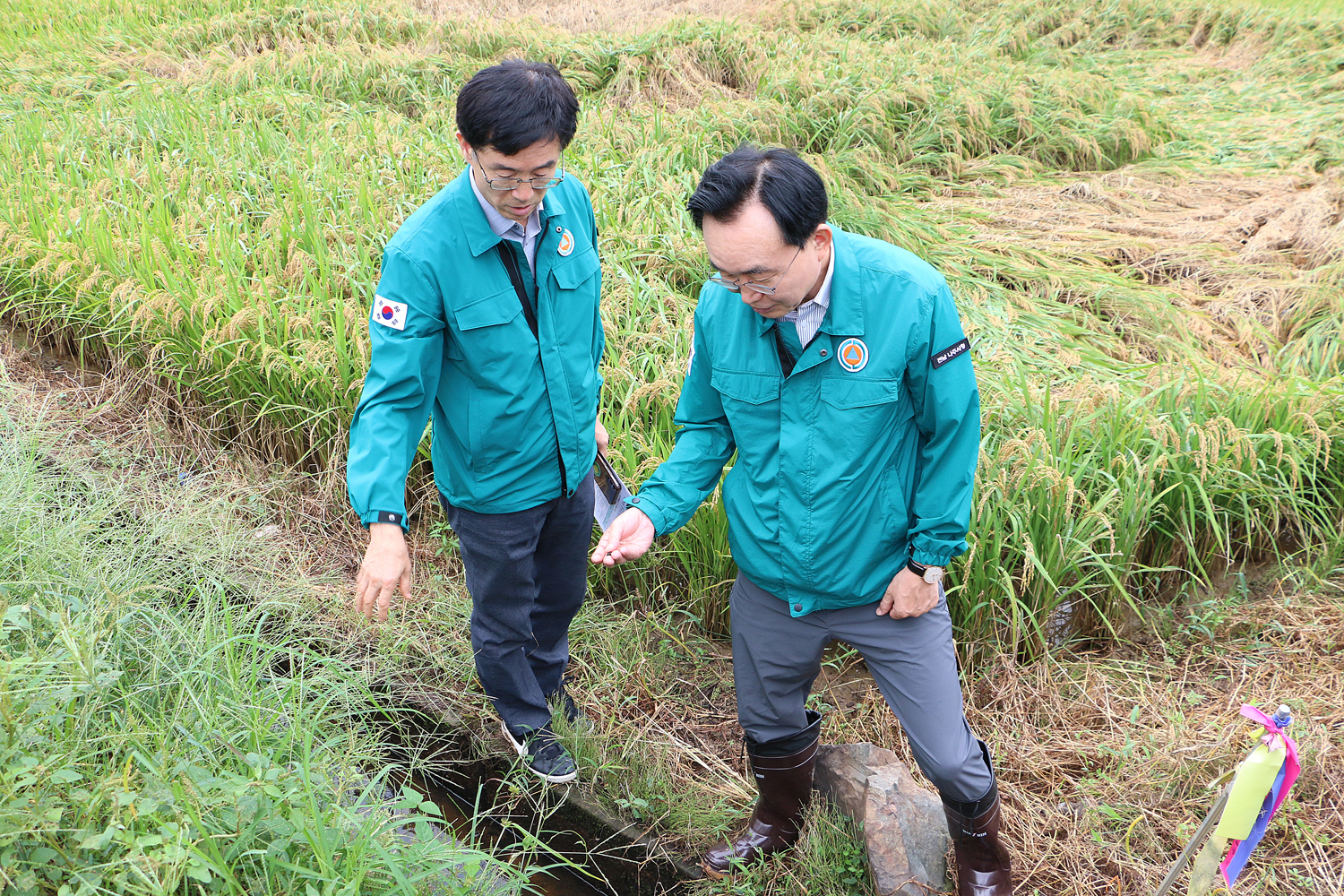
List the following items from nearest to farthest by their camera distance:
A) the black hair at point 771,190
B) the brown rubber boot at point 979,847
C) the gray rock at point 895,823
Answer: the black hair at point 771,190 → the brown rubber boot at point 979,847 → the gray rock at point 895,823

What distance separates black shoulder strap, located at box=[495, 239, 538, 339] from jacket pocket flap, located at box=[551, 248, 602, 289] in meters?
0.08

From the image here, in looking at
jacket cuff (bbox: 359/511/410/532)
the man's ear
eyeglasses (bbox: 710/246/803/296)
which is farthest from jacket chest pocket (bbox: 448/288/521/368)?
the man's ear

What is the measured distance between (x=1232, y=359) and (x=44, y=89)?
27.1ft

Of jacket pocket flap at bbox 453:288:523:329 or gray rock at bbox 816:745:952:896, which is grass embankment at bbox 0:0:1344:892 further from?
jacket pocket flap at bbox 453:288:523:329

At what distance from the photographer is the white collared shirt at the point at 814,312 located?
5.78 ft

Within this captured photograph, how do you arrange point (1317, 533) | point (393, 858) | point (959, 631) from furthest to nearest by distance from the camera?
point (1317, 533), point (959, 631), point (393, 858)

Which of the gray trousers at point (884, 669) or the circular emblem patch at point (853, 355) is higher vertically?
the circular emblem patch at point (853, 355)

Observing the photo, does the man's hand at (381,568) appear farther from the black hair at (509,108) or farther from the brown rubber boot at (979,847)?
the brown rubber boot at (979,847)

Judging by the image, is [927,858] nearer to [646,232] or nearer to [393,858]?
[393,858]

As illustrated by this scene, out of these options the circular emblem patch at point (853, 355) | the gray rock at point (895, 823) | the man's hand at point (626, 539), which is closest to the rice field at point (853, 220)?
the gray rock at point (895, 823)

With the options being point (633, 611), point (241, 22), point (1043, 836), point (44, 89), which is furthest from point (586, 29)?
point (1043, 836)

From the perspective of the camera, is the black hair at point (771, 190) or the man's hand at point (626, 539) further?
→ the man's hand at point (626, 539)

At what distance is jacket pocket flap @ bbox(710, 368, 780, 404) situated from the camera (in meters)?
1.84

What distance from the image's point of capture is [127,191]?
471 cm
